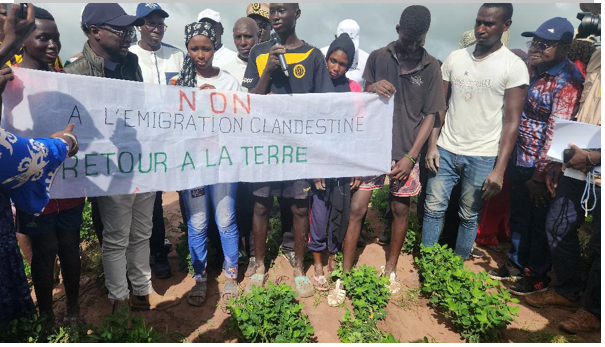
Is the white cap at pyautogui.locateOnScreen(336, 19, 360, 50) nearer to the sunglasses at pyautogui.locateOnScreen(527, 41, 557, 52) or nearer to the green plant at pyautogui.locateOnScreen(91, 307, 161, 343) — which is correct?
the sunglasses at pyautogui.locateOnScreen(527, 41, 557, 52)

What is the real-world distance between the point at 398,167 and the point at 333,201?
78 cm

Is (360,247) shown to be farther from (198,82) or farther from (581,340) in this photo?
(198,82)

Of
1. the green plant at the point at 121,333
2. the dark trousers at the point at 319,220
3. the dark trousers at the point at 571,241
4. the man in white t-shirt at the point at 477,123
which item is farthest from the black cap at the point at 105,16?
the dark trousers at the point at 571,241

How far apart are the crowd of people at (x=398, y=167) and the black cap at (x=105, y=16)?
1 centimetres

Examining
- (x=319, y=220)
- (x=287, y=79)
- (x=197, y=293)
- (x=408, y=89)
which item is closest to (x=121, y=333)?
(x=197, y=293)

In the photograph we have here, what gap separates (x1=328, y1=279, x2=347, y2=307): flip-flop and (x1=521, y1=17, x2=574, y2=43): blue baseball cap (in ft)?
10.7

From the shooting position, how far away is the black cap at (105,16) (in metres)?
2.86

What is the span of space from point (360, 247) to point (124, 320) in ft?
10.6

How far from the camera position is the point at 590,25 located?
3.96m

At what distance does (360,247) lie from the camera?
503 centimetres

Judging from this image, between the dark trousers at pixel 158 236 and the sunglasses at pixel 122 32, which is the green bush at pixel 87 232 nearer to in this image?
the dark trousers at pixel 158 236

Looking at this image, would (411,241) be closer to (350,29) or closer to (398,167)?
(398,167)

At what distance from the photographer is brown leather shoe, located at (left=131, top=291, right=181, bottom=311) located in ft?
11.6

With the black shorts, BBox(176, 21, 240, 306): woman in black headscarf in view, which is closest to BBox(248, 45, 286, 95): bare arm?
BBox(176, 21, 240, 306): woman in black headscarf
